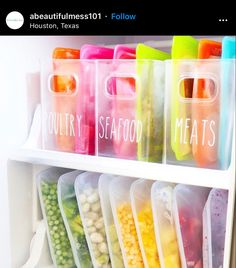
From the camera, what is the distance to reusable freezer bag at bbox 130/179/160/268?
0.83m

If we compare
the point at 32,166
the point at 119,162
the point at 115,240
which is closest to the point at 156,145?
the point at 119,162

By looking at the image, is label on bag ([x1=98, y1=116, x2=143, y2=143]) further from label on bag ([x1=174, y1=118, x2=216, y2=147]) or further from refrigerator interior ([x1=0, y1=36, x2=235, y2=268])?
refrigerator interior ([x1=0, y1=36, x2=235, y2=268])

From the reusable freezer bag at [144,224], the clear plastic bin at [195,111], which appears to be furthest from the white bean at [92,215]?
the clear plastic bin at [195,111]

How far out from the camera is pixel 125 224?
0.85 meters

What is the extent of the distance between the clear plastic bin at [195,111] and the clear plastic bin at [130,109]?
0.14ft

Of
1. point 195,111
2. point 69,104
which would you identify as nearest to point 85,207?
point 69,104

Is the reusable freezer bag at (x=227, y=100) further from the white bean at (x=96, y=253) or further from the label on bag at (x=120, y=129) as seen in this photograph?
the white bean at (x=96, y=253)

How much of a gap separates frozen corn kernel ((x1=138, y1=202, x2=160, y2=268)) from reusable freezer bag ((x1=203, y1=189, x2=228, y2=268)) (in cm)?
12

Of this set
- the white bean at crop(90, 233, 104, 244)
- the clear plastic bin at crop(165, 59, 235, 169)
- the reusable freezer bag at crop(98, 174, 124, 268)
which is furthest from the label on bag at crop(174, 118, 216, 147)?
the white bean at crop(90, 233, 104, 244)

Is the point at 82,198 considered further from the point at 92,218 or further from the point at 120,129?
the point at 120,129

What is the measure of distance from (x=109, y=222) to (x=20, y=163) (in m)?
0.27

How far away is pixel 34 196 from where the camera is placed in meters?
1.00
